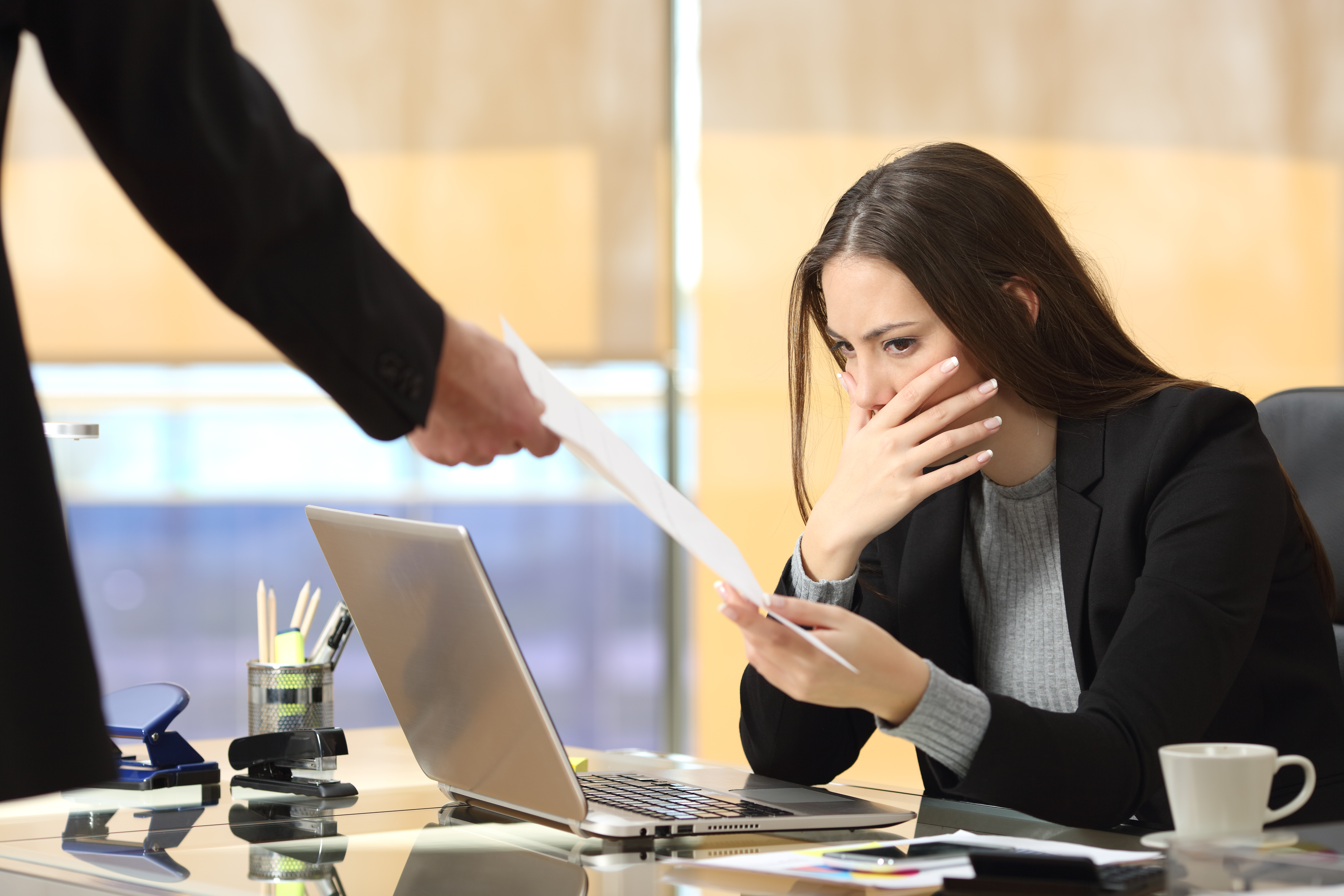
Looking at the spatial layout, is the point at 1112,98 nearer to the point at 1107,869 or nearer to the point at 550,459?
the point at 550,459

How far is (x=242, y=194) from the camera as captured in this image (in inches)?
29.7

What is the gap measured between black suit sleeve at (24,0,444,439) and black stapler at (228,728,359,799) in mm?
514

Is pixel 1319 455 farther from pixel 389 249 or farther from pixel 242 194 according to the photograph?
pixel 389 249

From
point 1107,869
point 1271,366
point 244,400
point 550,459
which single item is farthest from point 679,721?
point 1107,869

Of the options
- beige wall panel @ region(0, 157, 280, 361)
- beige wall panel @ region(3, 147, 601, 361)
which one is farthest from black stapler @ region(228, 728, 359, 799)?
beige wall panel @ region(0, 157, 280, 361)

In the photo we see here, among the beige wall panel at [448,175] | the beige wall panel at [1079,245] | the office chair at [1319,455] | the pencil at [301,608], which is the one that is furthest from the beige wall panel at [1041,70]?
the pencil at [301,608]

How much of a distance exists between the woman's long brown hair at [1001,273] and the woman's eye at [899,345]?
0.04 meters

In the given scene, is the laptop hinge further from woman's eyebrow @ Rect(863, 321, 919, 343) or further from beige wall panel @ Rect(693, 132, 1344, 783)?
beige wall panel @ Rect(693, 132, 1344, 783)

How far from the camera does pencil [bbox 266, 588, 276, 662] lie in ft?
4.41

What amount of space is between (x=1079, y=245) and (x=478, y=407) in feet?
7.58

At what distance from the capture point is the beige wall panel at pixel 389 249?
9.97 feet

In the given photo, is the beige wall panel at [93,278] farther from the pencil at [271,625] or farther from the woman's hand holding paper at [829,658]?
the woman's hand holding paper at [829,658]

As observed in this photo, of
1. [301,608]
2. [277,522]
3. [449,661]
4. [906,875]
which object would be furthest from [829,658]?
[277,522]

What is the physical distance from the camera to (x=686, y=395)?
3.52m
